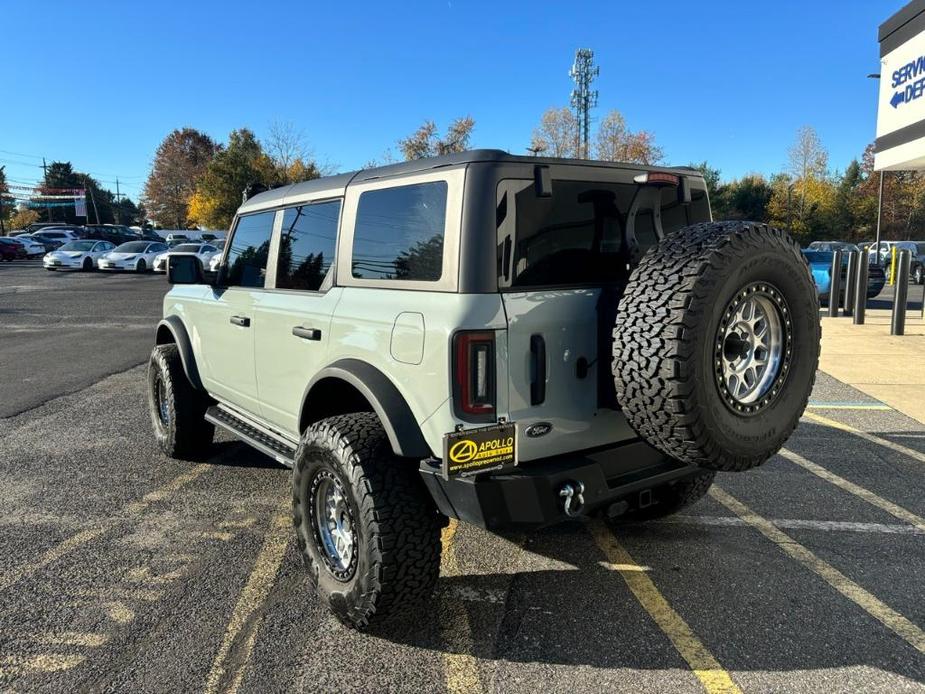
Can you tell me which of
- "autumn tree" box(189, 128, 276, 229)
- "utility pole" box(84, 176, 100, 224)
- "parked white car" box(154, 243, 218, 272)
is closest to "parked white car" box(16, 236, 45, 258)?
"autumn tree" box(189, 128, 276, 229)

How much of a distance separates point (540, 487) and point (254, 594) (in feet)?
5.06

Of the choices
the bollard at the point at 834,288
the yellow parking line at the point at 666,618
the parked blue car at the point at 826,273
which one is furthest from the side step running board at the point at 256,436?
the parked blue car at the point at 826,273

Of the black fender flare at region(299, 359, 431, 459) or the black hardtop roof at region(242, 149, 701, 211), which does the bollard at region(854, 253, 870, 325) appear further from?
the black fender flare at region(299, 359, 431, 459)

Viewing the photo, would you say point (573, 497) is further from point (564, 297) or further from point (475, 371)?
point (564, 297)

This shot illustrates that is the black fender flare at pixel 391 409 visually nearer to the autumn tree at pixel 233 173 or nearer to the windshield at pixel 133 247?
the windshield at pixel 133 247

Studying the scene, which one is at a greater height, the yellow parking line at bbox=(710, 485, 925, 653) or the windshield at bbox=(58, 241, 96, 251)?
the windshield at bbox=(58, 241, 96, 251)

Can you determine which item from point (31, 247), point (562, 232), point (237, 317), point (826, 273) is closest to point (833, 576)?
point (562, 232)

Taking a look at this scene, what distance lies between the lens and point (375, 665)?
2.60 meters

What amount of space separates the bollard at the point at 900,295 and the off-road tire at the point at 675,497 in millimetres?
10016

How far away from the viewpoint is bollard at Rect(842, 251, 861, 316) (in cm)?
1345

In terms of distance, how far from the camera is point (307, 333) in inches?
129

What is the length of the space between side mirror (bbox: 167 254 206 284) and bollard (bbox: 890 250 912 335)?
463 inches

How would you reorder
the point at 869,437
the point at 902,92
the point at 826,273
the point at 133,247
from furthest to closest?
the point at 133,247
the point at 826,273
the point at 902,92
the point at 869,437

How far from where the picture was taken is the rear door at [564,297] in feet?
8.45
